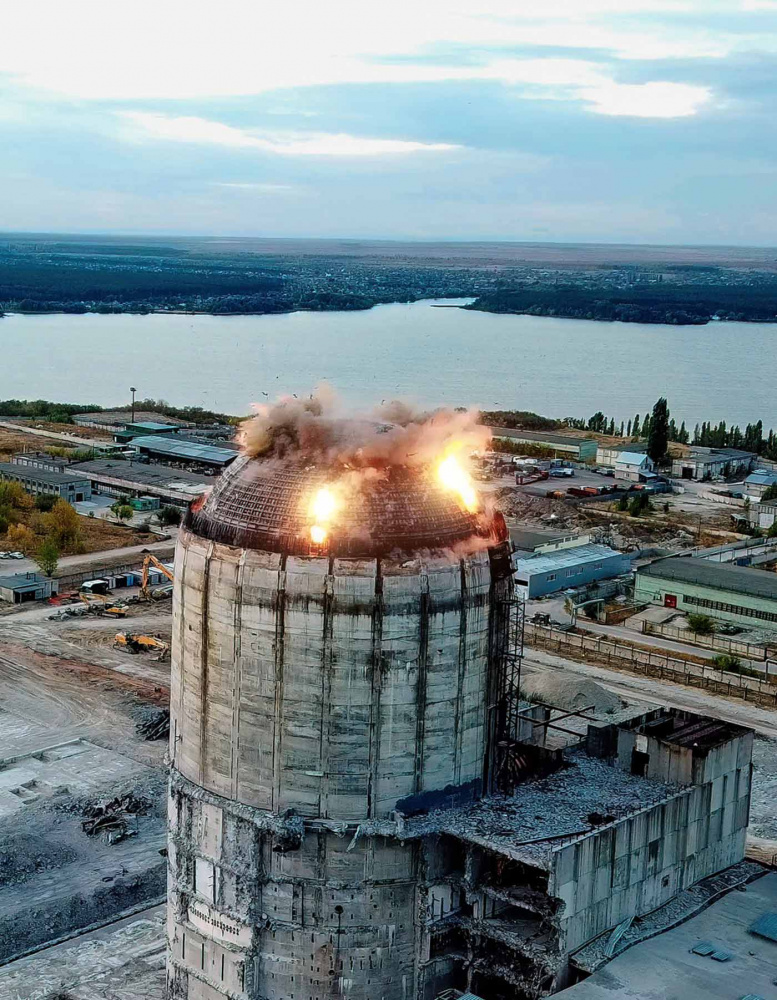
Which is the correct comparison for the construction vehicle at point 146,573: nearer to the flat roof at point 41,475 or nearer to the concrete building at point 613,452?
the flat roof at point 41,475

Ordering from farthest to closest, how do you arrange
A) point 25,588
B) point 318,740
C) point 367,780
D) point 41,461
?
point 41,461
point 25,588
point 367,780
point 318,740

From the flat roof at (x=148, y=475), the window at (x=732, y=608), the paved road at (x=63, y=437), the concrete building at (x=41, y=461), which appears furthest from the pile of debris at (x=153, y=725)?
the paved road at (x=63, y=437)

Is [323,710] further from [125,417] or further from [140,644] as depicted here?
[125,417]

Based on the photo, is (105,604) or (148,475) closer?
(105,604)

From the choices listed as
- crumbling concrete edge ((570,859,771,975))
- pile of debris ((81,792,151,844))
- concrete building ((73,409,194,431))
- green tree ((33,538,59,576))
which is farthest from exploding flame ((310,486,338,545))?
concrete building ((73,409,194,431))

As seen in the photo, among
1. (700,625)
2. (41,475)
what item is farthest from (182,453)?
(700,625)

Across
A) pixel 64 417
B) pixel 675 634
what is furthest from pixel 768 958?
pixel 64 417
